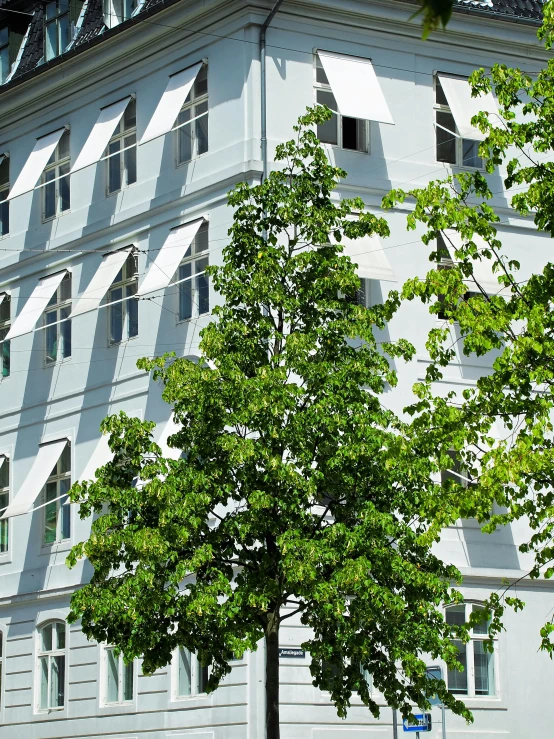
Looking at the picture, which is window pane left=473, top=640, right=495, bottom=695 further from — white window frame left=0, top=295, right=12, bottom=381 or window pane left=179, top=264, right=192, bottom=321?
white window frame left=0, top=295, right=12, bottom=381

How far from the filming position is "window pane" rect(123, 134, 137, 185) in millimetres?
33125

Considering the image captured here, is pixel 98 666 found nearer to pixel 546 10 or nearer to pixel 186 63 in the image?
pixel 186 63

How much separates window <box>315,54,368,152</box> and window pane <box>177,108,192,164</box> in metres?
2.65

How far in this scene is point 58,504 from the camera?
111 feet

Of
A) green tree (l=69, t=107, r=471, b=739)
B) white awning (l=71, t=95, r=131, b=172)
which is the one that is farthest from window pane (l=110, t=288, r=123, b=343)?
green tree (l=69, t=107, r=471, b=739)

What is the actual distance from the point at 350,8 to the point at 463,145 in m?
3.58

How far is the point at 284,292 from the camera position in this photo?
22.1 m

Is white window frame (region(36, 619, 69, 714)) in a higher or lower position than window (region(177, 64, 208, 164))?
lower

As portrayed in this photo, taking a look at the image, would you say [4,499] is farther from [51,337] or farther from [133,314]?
[133,314]

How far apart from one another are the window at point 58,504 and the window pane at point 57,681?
8.05 feet

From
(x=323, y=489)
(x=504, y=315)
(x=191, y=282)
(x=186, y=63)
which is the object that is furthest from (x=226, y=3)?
(x=504, y=315)

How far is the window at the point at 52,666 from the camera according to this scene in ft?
108

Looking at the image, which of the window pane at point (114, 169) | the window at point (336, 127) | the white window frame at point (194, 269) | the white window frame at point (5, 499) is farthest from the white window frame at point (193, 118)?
the white window frame at point (5, 499)

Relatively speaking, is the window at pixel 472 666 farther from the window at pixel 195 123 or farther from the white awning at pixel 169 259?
the window at pixel 195 123
